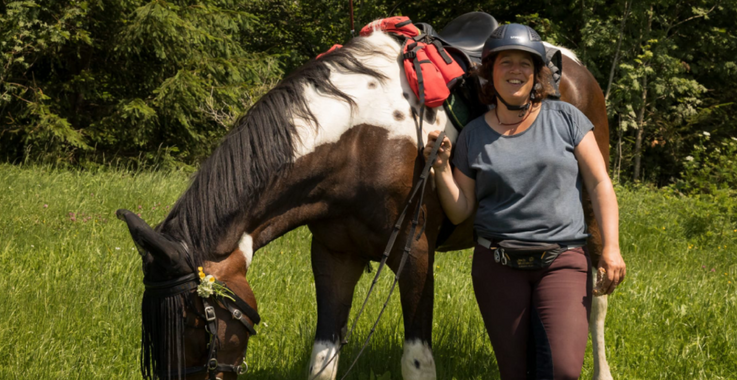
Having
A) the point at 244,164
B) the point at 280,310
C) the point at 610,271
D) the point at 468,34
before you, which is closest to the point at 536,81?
the point at 610,271

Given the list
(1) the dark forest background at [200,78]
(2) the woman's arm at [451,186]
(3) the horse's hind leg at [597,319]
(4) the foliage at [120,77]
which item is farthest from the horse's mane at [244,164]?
(4) the foliage at [120,77]

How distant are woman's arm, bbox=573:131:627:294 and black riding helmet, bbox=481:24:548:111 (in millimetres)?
308

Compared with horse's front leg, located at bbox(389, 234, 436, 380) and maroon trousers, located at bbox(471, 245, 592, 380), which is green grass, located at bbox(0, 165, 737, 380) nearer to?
horse's front leg, located at bbox(389, 234, 436, 380)

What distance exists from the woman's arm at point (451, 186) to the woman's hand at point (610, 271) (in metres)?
0.62

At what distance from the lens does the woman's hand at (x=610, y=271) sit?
239 centimetres

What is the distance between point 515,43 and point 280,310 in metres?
2.77

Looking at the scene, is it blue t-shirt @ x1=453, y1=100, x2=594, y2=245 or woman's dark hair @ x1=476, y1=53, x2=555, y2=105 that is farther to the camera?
woman's dark hair @ x1=476, y1=53, x2=555, y2=105

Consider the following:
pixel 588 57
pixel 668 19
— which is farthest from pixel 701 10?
pixel 588 57

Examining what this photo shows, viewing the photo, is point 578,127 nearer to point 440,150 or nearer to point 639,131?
point 440,150

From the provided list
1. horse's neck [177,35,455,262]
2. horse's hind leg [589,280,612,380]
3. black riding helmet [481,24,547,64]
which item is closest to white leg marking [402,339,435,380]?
horse's neck [177,35,455,262]

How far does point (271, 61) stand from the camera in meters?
11.4

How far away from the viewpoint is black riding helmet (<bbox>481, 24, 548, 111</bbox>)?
2535 mm

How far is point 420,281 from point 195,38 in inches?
334

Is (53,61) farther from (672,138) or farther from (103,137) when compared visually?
(672,138)
